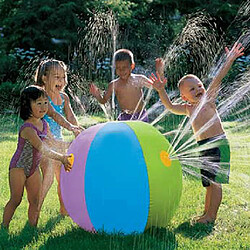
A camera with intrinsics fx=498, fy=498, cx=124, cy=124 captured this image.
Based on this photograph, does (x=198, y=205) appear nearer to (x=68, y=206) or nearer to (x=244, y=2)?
(x=68, y=206)

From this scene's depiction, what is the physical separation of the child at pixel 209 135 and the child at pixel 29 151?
3.15ft

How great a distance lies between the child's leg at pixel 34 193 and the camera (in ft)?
11.8

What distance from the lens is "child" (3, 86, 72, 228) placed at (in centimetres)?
350

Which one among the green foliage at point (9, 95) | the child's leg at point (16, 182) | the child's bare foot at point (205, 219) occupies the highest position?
the child's leg at point (16, 182)

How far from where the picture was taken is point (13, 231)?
3549 millimetres

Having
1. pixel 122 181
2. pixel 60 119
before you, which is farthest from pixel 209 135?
pixel 60 119

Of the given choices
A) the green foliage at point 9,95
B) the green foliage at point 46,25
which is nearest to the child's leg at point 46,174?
the green foliage at point 9,95

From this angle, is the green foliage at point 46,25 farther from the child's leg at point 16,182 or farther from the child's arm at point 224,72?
the child's leg at point 16,182

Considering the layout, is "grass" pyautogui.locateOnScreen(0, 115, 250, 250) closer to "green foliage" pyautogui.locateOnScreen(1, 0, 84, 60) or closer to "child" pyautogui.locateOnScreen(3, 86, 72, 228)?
"child" pyautogui.locateOnScreen(3, 86, 72, 228)

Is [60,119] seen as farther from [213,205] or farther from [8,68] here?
[8,68]

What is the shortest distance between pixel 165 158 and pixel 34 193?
3.33 feet

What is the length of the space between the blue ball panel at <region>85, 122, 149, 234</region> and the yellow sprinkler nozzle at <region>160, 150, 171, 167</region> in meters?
0.16

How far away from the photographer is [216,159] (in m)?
3.90

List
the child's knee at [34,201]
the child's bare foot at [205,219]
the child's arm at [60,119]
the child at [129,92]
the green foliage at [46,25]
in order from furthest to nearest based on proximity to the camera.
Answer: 1. the green foliage at [46,25]
2. the child at [129,92]
3. the child's arm at [60,119]
4. the child's bare foot at [205,219]
5. the child's knee at [34,201]
